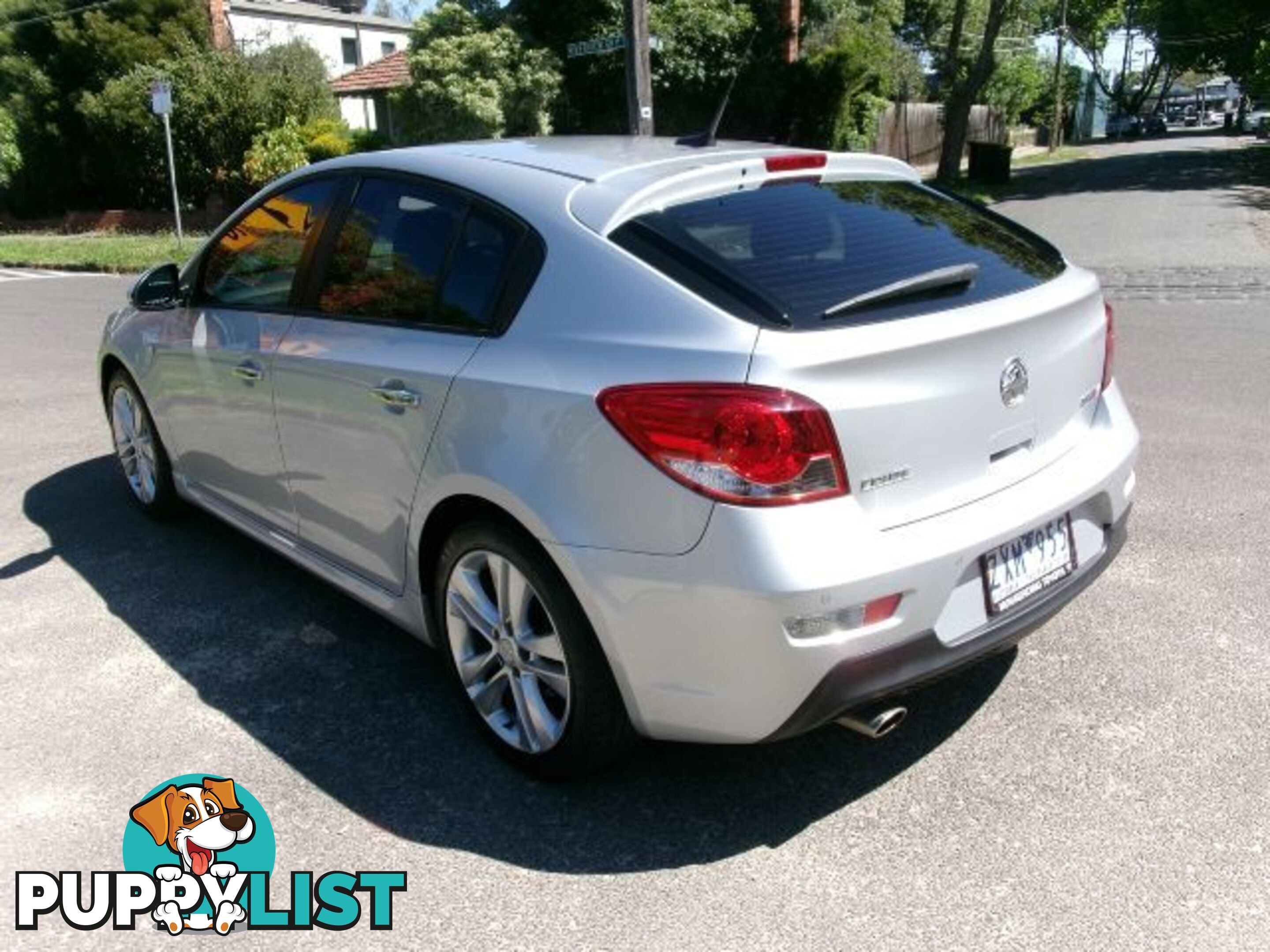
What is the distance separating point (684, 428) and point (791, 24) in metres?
25.2

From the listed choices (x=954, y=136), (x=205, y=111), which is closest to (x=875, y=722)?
(x=205, y=111)

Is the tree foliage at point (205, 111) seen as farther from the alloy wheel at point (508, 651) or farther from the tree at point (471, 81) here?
the alloy wheel at point (508, 651)

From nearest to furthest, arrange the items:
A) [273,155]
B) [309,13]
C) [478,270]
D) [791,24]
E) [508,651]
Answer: [508,651] → [478,270] → [273,155] → [791,24] → [309,13]

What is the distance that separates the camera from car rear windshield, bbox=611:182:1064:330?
274 centimetres

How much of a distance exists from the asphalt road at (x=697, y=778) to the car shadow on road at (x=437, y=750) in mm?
11

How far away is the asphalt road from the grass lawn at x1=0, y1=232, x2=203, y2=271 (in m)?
15.1

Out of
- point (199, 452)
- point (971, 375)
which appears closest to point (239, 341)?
point (199, 452)

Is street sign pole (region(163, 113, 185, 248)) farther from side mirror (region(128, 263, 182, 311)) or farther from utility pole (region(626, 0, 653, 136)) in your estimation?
side mirror (region(128, 263, 182, 311))

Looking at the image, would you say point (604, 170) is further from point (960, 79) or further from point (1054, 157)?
point (1054, 157)

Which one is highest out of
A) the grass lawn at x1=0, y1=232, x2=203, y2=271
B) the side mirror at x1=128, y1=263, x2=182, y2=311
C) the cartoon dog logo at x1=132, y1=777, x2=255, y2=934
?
the side mirror at x1=128, y1=263, x2=182, y2=311

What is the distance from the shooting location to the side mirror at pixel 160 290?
476 cm

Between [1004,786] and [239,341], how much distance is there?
301cm

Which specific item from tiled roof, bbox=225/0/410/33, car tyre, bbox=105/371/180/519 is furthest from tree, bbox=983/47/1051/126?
car tyre, bbox=105/371/180/519

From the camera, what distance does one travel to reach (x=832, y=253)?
119 inches
